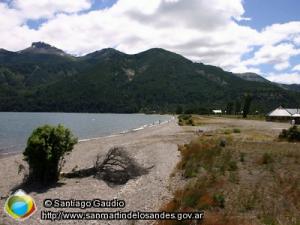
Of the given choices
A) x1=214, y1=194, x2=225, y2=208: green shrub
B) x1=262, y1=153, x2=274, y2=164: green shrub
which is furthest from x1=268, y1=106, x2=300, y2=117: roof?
x1=214, y1=194, x2=225, y2=208: green shrub

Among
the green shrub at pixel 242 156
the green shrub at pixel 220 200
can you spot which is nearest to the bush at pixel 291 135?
the green shrub at pixel 242 156

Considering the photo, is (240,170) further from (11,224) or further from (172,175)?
(11,224)

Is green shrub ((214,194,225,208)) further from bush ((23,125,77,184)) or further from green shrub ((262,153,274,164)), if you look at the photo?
bush ((23,125,77,184))

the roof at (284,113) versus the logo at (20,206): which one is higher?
the roof at (284,113)

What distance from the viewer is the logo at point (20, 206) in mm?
19120

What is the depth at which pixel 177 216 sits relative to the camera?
1672cm

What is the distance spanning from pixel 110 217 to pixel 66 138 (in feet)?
39.3

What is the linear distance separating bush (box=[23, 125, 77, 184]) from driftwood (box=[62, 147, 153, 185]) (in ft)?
8.80

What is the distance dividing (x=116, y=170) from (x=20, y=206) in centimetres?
976

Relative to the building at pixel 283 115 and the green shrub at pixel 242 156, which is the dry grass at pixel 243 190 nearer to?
the green shrub at pixel 242 156

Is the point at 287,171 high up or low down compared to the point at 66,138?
down

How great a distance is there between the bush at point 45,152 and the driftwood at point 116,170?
2.68m

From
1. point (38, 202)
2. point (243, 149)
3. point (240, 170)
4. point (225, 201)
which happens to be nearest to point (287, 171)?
point (240, 170)

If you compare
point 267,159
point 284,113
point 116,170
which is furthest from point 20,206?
point 284,113
